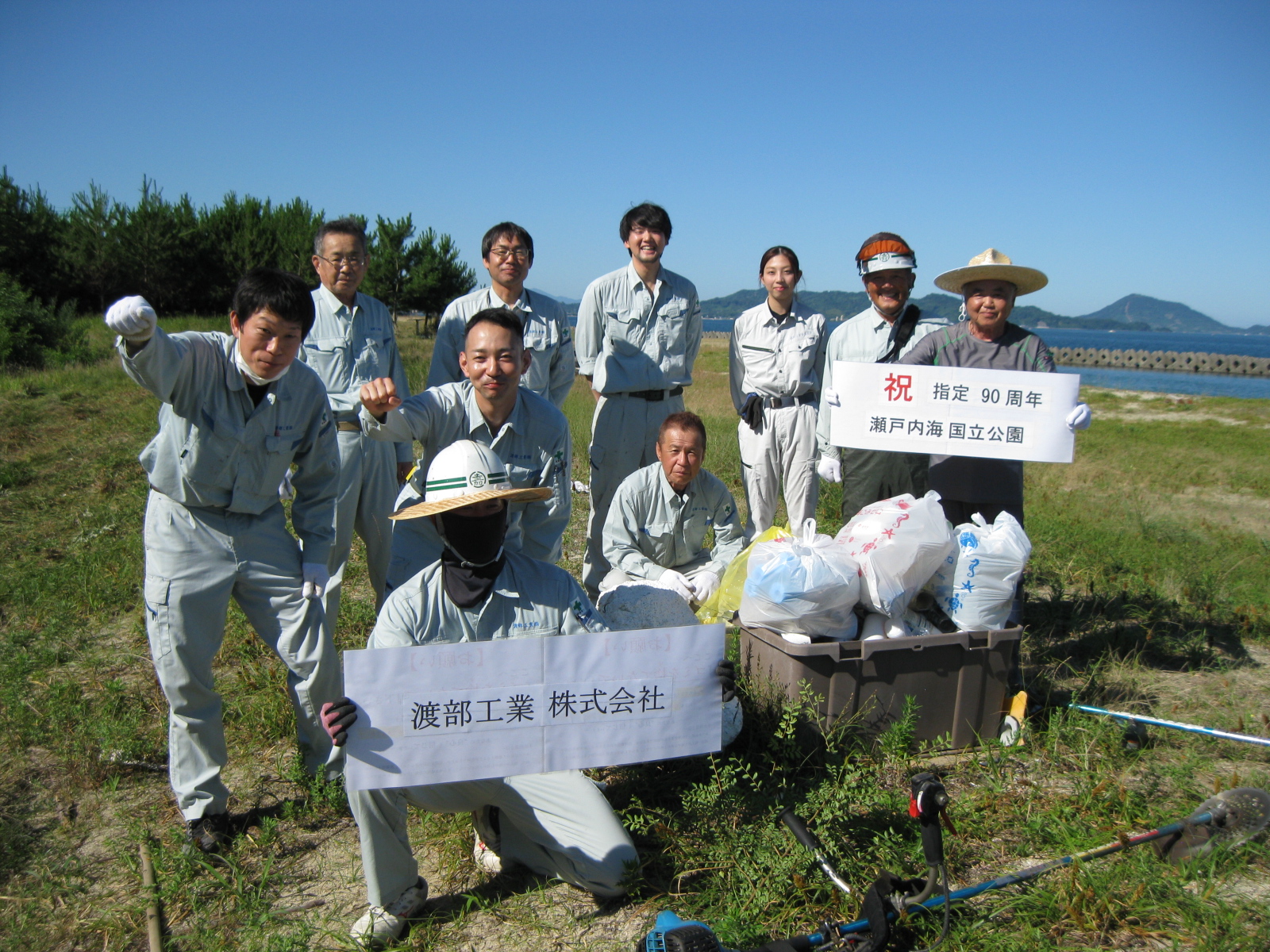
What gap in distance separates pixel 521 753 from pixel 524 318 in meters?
3.12

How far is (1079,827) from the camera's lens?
2939 mm

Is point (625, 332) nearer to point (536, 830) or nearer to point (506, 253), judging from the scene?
point (506, 253)

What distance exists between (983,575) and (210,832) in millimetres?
3320

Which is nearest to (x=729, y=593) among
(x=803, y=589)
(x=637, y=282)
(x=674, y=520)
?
(x=674, y=520)

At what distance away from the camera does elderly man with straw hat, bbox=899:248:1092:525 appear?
395 cm

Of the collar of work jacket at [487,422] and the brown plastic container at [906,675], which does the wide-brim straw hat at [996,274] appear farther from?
the collar of work jacket at [487,422]

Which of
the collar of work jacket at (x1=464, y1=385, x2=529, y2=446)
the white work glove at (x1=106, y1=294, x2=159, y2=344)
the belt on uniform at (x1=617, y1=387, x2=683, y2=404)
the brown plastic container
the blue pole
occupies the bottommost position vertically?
the blue pole

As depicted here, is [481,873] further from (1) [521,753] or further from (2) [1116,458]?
(2) [1116,458]

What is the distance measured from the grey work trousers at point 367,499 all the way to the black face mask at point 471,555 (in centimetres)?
189

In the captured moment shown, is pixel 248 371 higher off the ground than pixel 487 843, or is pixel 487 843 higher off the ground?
pixel 248 371

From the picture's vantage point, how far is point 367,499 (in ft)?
14.6

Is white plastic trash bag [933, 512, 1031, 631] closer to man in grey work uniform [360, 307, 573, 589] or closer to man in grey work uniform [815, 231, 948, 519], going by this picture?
man in grey work uniform [815, 231, 948, 519]

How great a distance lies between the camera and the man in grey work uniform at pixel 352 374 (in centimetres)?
439

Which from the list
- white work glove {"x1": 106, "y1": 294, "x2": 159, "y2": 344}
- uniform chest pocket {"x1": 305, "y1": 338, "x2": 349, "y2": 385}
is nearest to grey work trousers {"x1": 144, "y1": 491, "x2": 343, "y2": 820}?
white work glove {"x1": 106, "y1": 294, "x2": 159, "y2": 344}
